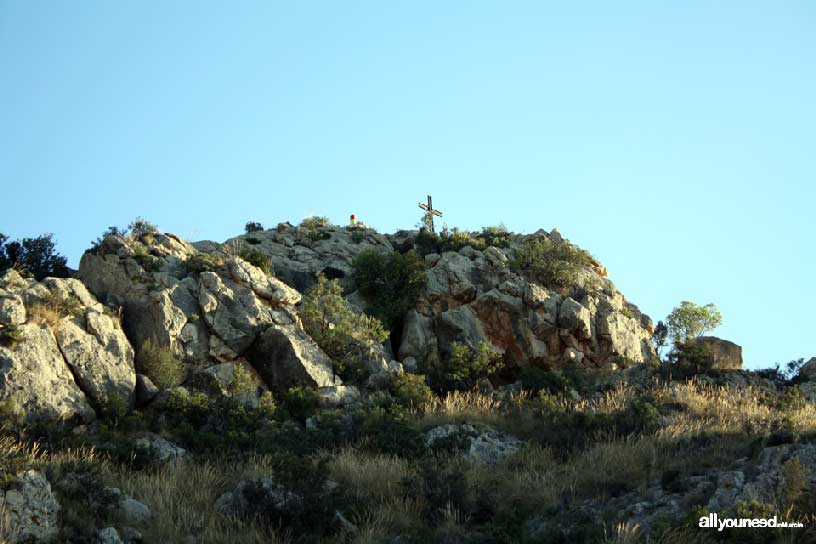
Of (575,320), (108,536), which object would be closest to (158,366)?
(108,536)

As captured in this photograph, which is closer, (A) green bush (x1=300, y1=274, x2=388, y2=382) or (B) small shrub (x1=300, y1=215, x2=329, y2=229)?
(A) green bush (x1=300, y1=274, x2=388, y2=382)

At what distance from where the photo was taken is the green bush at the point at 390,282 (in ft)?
95.0

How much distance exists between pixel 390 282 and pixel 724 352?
42.5 feet

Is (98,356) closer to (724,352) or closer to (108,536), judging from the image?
(108,536)

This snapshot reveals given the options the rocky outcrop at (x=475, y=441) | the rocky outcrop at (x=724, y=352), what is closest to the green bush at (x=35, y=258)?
the rocky outcrop at (x=475, y=441)

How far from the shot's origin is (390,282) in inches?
1173

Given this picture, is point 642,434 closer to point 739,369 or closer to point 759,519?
point 759,519

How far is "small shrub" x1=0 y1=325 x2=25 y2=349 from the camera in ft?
66.3

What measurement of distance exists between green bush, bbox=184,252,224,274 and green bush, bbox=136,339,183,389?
4515 mm

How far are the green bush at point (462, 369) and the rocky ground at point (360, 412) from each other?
0.97 ft

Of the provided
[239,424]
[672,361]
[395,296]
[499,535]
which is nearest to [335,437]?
[239,424]

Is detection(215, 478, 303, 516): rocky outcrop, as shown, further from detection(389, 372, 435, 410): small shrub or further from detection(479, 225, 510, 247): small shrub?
detection(479, 225, 510, 247): small shrub

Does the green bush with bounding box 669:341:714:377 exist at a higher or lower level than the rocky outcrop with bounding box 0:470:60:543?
higher

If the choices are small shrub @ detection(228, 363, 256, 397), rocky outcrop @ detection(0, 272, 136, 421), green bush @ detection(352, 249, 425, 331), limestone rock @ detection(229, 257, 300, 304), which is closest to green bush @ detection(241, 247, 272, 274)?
limestone rock @ detection(229, 257, 300, 304)
